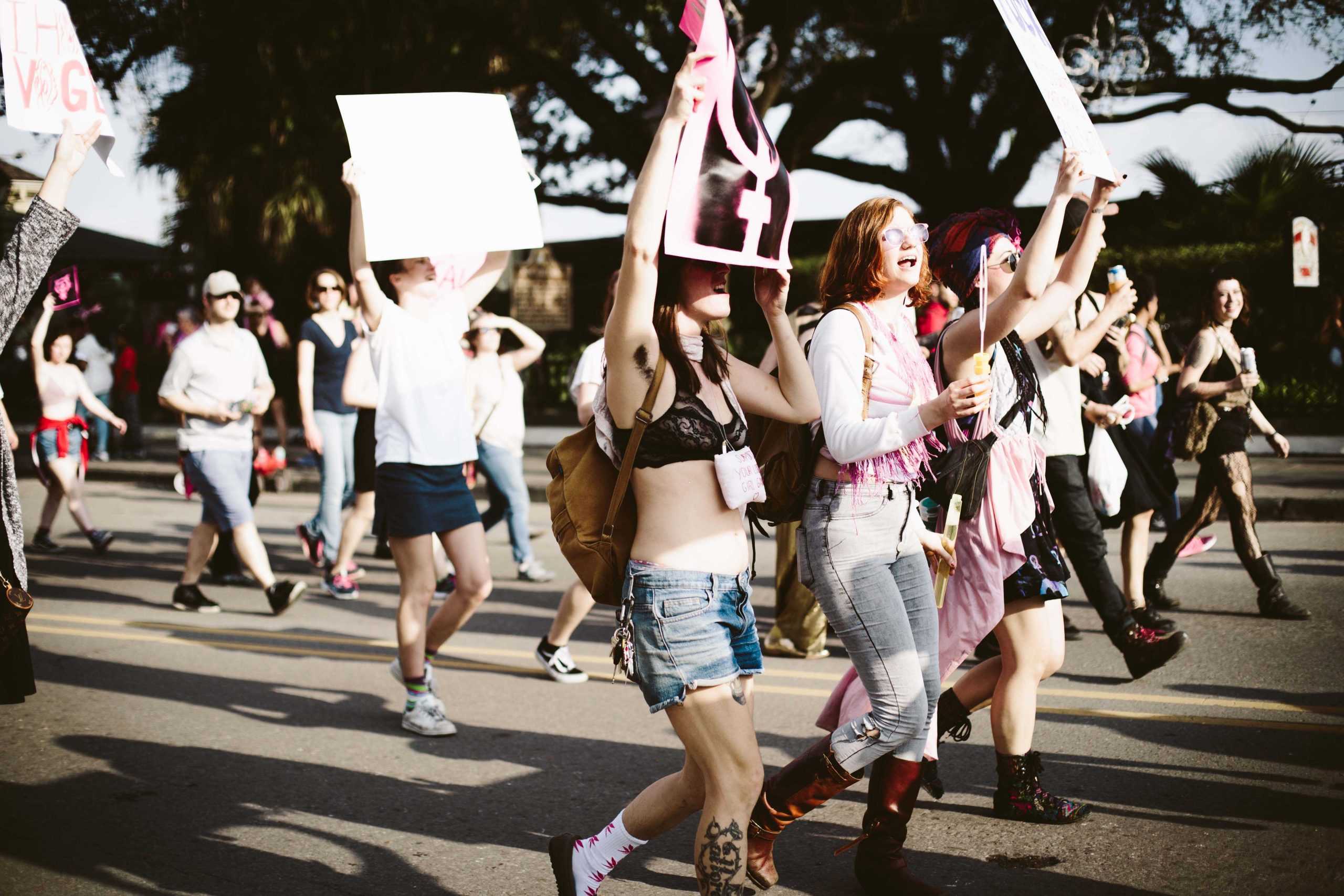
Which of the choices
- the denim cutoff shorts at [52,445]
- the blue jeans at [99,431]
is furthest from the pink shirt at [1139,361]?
the blue jeans at [99,431]

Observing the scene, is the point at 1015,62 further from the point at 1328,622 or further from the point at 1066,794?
the point at 1066,794

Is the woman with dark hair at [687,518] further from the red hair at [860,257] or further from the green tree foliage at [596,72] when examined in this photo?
the green tree foliage at [596,72]

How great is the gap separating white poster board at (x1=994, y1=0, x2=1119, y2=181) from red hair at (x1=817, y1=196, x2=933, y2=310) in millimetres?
445

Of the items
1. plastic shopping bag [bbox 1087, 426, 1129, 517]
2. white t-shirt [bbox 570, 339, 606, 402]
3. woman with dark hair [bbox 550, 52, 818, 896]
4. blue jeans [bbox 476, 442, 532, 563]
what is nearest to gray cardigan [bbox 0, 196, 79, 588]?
woman with dark hair [bbox 550, 52, 818, 896]

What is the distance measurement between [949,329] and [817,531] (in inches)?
29.6

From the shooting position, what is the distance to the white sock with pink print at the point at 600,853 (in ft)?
10.00

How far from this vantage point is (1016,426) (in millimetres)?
3752

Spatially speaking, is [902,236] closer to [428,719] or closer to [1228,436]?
[428,719]

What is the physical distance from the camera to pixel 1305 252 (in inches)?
533

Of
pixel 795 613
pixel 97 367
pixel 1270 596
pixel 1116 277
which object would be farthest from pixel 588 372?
pixel 97 367

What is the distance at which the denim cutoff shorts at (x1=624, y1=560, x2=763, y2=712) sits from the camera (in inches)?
108

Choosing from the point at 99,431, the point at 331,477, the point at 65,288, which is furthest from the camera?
the point at 99,431

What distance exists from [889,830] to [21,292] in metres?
2.71

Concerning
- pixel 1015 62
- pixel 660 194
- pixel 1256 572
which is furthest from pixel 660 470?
pixel 1015 62
